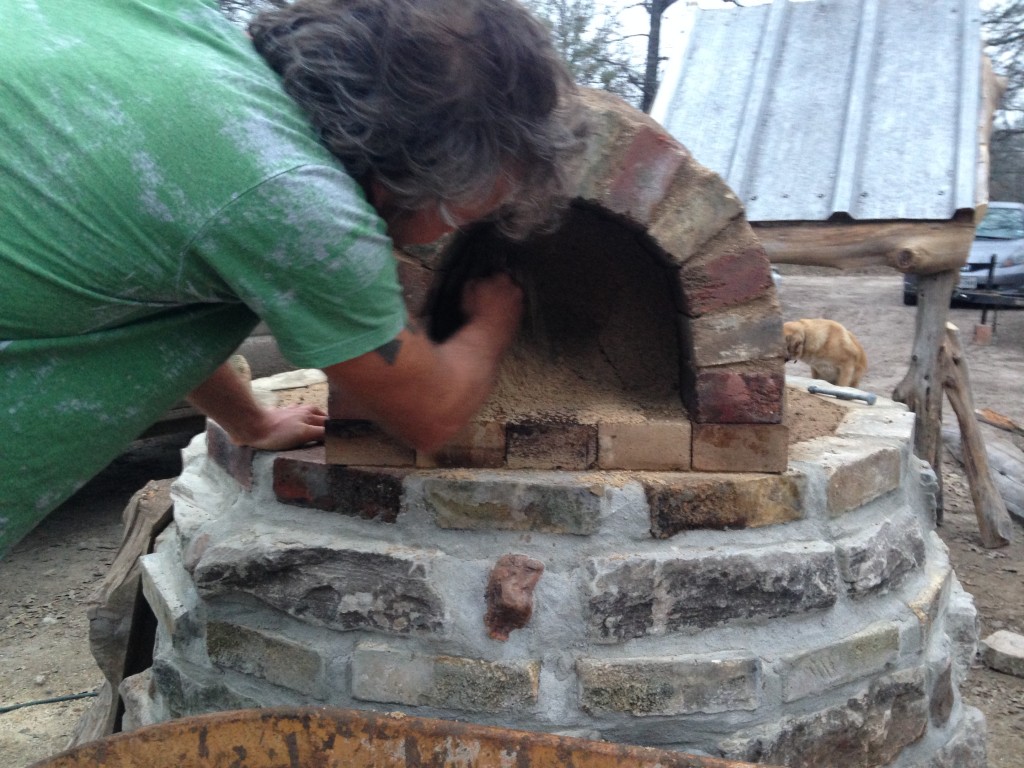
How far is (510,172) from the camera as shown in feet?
4.68

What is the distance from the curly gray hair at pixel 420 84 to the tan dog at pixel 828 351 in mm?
3684

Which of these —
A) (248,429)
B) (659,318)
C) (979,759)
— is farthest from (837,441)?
(248,429)

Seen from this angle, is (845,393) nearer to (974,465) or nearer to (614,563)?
(614,563)

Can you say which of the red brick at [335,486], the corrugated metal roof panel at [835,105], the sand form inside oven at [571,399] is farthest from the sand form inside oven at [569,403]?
the corrugated metal roof panel at [835,105]

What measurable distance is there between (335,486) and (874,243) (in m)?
2.68

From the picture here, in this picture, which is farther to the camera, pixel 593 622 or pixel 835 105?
pixel 835 105

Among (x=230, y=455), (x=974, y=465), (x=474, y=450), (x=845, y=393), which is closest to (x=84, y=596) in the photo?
(x=230, y=455)

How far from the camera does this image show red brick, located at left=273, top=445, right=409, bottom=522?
76.5 inches

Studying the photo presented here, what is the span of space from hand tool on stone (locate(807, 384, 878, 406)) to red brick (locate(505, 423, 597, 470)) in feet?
3.60

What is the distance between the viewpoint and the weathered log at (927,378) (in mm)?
4470

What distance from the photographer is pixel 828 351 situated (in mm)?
4777

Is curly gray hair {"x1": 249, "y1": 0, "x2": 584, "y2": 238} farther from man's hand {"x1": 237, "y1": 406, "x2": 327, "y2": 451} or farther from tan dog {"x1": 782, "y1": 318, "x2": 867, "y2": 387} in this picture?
tan dog {"x1": 782, "y1": 318, "x2": 867, "y2": 387}

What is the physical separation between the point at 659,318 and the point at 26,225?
58.9 inches

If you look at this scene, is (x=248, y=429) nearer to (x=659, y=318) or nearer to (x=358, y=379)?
(x=358, y=379)
